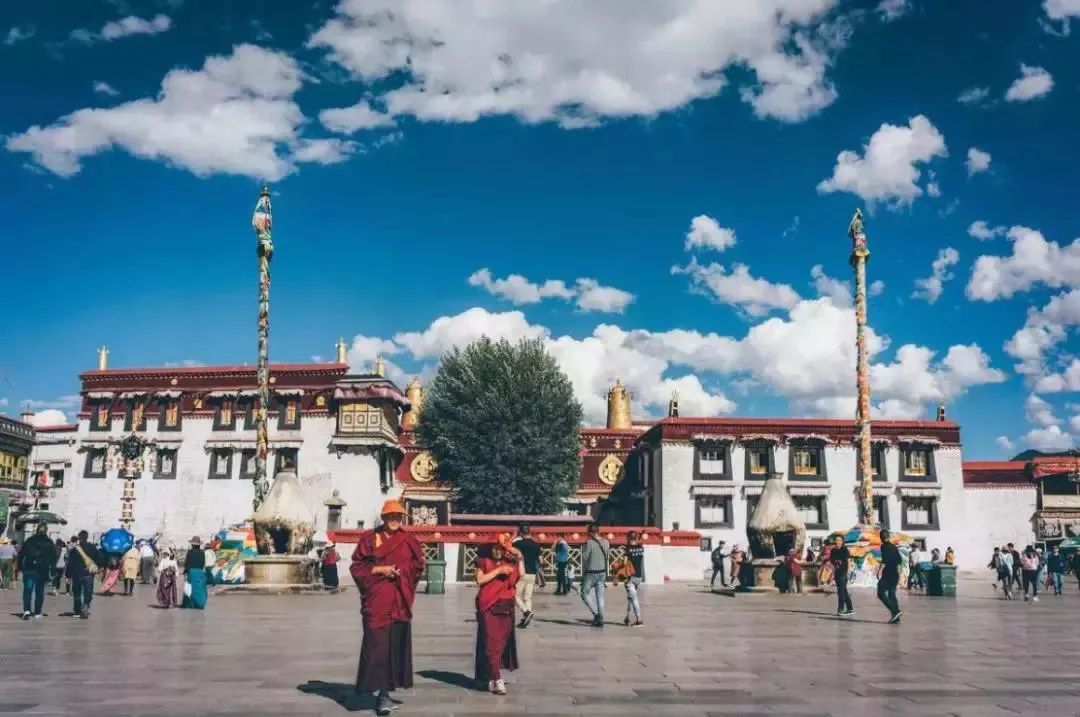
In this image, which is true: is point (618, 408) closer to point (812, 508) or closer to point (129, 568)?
point (812, 508)

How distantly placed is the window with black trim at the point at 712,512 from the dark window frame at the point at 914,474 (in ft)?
33.1

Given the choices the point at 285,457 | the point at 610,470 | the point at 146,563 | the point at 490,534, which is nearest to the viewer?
the point at 146,563

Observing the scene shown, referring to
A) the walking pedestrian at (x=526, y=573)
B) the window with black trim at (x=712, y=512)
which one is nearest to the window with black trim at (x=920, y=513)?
the window with black trim at (x=712, y=512)

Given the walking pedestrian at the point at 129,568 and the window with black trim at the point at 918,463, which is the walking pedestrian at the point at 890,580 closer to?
the walking pedestrian at the point at 129,568

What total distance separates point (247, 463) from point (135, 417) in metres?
7.87

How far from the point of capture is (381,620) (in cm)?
812

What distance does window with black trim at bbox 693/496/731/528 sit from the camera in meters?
49.0

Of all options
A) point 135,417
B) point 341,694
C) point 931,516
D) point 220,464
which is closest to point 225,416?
point 220,464

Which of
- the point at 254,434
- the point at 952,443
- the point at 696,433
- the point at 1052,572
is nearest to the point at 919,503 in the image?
the point at 952,443

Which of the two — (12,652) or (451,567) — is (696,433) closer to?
(451,567)

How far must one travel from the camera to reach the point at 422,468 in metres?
54.0

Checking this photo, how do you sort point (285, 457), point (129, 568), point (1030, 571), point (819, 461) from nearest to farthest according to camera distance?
point (129, 568)
point (1030, 571)
point (819, 461)
point (285, 457)

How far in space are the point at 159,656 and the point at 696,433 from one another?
135 feet

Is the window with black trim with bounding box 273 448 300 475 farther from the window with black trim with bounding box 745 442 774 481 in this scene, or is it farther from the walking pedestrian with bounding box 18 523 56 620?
the walking pedestrian with bounding box 18 523 56 620
